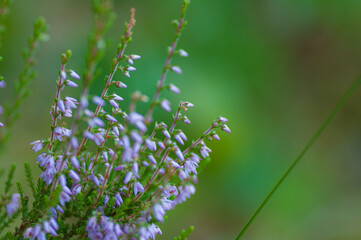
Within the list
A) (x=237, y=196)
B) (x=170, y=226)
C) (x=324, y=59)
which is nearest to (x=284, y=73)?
(x=324, y=59)

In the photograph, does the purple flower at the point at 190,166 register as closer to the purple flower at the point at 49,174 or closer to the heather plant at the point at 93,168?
the heather plant at the point at 93,168

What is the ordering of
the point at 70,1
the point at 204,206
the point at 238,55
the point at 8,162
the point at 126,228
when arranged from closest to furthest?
the point at 126,228 → the point at 8,162 → the point at 204,206 → the point at 238,55 → the point at 70,1

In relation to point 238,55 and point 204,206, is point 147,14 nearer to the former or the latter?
point 238,55

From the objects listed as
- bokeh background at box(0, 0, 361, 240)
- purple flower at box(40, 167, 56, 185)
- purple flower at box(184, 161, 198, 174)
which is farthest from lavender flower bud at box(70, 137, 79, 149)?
bokeh background at box(0, 0, 361, 240)

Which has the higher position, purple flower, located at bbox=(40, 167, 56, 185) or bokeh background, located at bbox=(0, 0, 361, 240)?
bokeh background, located at bbox=(0, 0, 361, 240)

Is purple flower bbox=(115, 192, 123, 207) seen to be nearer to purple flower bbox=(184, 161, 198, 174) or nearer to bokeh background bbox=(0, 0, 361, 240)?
purple flower bbox=(184, 161, 198, 174)

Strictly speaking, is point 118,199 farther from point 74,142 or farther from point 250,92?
point 250,92

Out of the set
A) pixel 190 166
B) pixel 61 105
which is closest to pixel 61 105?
pixel 61 105

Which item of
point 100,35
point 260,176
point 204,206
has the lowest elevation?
point 100,35
